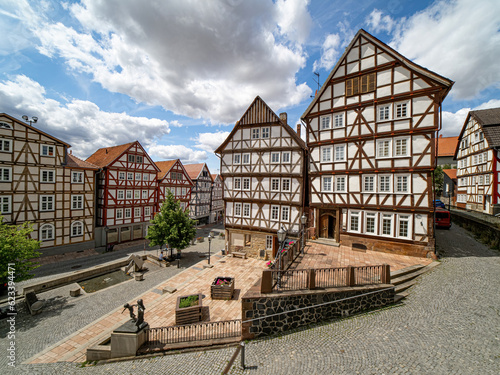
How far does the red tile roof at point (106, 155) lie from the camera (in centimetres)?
2656

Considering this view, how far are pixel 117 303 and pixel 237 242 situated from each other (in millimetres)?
11301

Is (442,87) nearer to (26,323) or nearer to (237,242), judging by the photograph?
(237,242)

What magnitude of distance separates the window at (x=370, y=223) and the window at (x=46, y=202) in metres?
30.2

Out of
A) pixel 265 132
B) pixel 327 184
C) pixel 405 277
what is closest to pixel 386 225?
pixel 405 277

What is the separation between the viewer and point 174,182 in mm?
34281

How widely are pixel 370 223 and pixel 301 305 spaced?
9.48 metres

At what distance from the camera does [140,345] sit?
8234 mm

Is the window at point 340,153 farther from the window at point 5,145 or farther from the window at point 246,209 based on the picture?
the window at point 5,145

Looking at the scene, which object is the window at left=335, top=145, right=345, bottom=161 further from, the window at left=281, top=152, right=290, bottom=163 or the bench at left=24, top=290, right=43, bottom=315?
the bench at left=24, top=290, right=43, bottom=315

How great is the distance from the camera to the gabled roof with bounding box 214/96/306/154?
63.2 ft

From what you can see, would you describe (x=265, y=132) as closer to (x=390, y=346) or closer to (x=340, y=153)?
(x=340, y=153)

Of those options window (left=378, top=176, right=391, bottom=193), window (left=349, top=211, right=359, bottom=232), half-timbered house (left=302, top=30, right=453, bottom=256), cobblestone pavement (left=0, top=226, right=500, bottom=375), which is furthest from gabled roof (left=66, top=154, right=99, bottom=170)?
window (left=378, top=176, right=391, bottom=193)

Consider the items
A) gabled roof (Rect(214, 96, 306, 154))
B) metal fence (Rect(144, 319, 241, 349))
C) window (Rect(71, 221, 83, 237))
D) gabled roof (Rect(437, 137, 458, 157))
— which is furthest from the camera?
gabled roof (Rect(437, 137, 458, 157))

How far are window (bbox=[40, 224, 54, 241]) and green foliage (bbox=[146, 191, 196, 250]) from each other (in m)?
10.7
